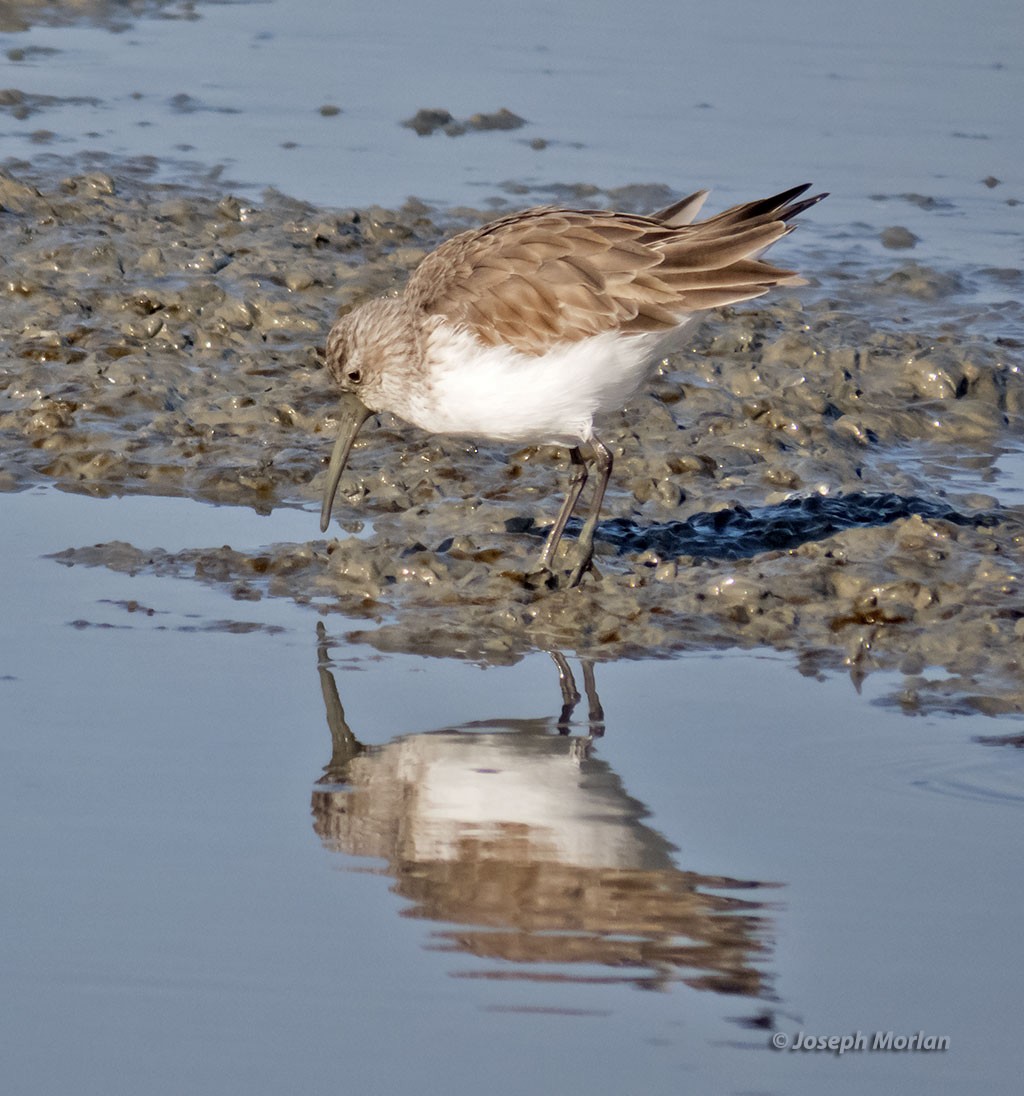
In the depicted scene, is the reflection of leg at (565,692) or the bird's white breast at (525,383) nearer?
the reflection of leg at (565,692)

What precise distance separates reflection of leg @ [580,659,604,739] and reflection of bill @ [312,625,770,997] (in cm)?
2

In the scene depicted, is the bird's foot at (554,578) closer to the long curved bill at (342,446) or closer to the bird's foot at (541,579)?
the bird's foot at (541,579)

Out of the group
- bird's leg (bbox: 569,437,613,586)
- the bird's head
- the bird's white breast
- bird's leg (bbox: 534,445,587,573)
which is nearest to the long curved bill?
the bird's head

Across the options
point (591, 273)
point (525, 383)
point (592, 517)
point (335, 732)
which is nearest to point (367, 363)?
point (525, 383)

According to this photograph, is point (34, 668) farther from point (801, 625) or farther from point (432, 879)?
point (801, 625)

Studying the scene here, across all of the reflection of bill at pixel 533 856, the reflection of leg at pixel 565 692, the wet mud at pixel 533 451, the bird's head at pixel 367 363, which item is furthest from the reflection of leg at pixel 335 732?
the bird's head at pixel 367 363

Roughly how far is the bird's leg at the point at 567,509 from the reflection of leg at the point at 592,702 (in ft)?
2.71

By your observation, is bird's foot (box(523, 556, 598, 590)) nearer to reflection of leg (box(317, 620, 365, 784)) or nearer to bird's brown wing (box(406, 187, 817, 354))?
bird's brown wing (box(406, 187, 817, 354))

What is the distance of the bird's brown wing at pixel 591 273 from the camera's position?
24.5ft

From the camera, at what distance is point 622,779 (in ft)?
19.0

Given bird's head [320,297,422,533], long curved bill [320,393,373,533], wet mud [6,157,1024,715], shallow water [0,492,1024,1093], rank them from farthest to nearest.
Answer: long curved bill [320,393,373,533] < bird's head [320,297,422,533] < wet mud [6,157,1024,715] < shallow water [0,492,1024,1093]

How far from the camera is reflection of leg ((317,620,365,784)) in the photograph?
582 centimetres

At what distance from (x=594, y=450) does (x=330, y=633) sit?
1.48 meters

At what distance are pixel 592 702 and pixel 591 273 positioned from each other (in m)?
1.99
